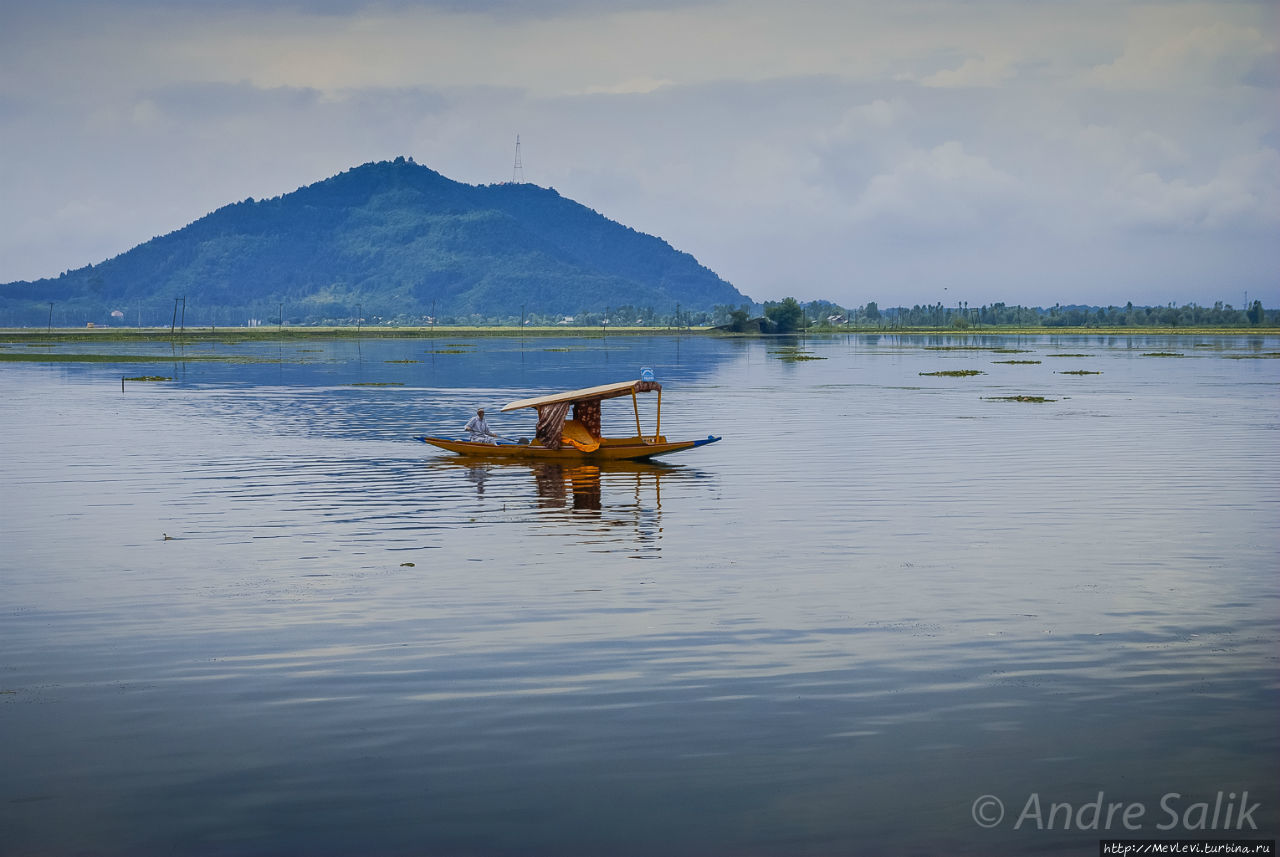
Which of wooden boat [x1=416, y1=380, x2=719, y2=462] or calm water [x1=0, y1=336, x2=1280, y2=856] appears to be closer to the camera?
calm water [x1=0, y1=336, x2=1280, y2=856]

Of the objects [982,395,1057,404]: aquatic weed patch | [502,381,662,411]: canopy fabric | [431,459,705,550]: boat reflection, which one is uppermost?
[502,381,662,411]: canopy fabric

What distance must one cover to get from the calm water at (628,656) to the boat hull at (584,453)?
1236mm

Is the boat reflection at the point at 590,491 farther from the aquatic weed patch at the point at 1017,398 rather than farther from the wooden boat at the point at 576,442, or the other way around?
the aquatic weed patch at the point at 1017,398

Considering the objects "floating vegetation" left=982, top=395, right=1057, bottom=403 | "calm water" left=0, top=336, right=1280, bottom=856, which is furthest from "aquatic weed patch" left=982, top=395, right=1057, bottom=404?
"calm water" left=0, top=336, right=1280, bottom=856

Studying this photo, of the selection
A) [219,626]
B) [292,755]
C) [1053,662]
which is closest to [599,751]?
[292,755]

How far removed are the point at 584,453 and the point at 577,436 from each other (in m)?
0.74

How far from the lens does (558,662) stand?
677 inches

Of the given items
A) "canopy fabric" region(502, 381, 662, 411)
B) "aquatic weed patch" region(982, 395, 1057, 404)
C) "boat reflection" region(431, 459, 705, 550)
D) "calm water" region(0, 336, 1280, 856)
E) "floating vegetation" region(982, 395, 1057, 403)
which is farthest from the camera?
"floating vegetation" region(982, 395, 1057, 403)

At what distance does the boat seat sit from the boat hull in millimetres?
205

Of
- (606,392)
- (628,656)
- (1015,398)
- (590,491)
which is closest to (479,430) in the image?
(606,392)

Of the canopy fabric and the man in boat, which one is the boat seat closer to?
the canopy fabric

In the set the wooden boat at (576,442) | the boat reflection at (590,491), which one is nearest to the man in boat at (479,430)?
the wooden boat at (576,442)

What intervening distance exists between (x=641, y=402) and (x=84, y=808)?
65.5 meters

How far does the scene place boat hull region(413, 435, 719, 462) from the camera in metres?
42.9
